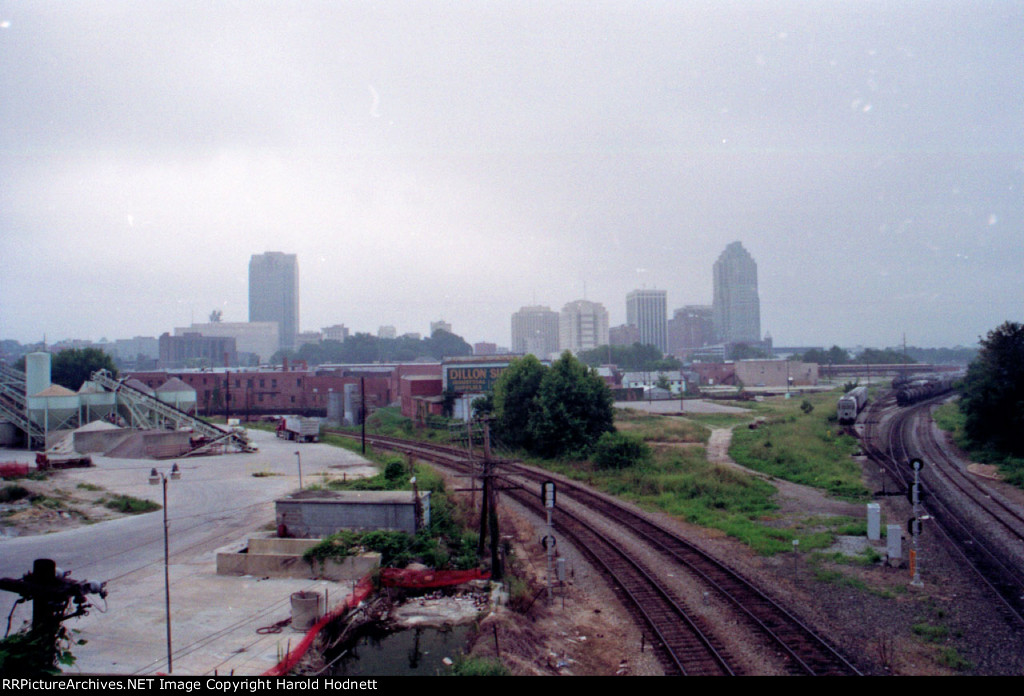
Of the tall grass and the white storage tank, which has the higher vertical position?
the white storage tank

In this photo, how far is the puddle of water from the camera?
9057mm

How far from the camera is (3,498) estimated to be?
1923 cm

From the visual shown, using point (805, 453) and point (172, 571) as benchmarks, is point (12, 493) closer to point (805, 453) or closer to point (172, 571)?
point (172, 571)

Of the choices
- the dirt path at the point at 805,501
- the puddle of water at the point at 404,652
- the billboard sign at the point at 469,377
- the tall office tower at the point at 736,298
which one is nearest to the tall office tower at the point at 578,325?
the billboard sign at the point at 469,377

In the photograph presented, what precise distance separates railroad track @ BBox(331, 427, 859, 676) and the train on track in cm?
4653

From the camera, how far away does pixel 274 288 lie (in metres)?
146

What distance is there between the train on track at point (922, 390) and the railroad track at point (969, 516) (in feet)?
77.5

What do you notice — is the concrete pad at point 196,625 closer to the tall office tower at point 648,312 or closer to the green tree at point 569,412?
the green tree at point 569,412

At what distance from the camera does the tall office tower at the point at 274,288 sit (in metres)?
144

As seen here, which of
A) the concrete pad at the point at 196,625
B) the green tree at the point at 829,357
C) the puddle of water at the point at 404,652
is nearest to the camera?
the concrete pad at the point at 196,625

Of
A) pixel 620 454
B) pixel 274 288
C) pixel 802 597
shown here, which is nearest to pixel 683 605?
pixel 802 597

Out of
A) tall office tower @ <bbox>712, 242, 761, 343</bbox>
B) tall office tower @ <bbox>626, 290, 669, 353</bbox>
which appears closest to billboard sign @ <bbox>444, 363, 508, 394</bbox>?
tall office tower @ <bbox>626, 290, 669, 353</bbox>

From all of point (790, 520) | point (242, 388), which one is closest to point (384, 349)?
point (242, 388)

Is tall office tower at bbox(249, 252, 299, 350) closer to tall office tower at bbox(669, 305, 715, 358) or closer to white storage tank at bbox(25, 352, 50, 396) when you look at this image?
tall office tower at bbox(669, 305, 715, 358)
